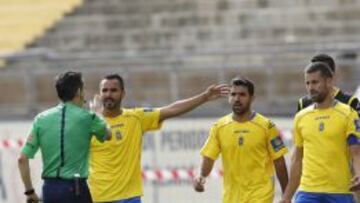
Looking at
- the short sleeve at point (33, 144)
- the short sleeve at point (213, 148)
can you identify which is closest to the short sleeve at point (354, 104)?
the short sleeve at point (213, 148)

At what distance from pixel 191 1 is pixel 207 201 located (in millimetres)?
7805

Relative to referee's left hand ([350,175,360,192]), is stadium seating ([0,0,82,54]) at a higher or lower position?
higher

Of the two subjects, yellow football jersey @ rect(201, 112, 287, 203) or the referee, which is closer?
the referee

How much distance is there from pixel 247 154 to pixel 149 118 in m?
1.10

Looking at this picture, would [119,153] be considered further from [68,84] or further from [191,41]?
[191,41]

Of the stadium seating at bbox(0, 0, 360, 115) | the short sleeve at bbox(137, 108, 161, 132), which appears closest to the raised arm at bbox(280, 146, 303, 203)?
the short sleeve at bbox(137, 108, 161, 132)

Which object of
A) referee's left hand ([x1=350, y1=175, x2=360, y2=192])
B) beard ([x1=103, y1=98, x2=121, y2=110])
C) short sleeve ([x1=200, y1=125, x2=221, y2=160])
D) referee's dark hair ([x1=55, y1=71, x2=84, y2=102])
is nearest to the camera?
referee's dark hair ([x1=55, y1=71, x2=84, y2=102])

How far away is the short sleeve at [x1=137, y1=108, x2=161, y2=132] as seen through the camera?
38.6ft

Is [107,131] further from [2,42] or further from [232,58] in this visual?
[2,42]

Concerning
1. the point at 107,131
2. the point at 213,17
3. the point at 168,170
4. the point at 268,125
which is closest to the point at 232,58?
the point at 213,17

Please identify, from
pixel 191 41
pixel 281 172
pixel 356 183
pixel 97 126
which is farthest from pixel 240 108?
pixel 191 41

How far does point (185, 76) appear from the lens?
18141 millimetres

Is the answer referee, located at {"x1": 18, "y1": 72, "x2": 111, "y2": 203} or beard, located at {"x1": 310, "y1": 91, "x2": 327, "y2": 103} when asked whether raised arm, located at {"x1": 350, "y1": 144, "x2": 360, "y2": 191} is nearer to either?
beard, located at {"x1": 310, "y1": 91, "x2": 327, "y2": 103}

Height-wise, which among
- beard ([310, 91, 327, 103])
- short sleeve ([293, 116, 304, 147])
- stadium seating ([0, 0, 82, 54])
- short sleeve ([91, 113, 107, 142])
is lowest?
short sleeve ([293, 116, 304, 147])
